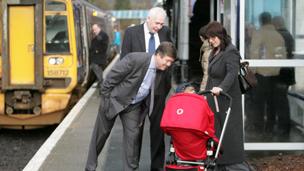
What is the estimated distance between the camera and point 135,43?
7.17 m

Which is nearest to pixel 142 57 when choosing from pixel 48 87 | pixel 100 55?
pixel 48 87

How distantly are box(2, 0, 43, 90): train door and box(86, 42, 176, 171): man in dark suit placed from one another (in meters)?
5.28

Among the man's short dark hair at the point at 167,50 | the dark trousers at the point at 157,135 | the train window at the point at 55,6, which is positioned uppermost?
the train window at the point at 55,6

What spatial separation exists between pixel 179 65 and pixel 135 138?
10241 mm

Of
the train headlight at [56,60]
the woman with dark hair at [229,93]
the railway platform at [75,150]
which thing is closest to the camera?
the woman with dark hair at [229,93]

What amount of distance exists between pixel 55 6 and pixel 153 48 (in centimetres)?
525

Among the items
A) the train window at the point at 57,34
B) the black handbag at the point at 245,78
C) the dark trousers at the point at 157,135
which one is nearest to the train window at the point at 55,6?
the train window at the point at 57,34

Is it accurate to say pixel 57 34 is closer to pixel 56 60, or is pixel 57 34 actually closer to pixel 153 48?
pixel 56 60

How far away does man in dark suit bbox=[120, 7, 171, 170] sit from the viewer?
21.9 feet

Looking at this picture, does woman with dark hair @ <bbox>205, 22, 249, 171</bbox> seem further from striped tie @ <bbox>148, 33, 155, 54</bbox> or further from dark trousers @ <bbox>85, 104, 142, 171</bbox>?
striped tie @ <bbox>148, 33, 155, 54</bbox>

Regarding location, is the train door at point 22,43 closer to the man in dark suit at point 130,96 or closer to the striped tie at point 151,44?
the striped tie at point 151,44

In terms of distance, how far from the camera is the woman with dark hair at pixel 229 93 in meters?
6.17

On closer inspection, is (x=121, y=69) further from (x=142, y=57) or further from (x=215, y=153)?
(x=215, y=153)

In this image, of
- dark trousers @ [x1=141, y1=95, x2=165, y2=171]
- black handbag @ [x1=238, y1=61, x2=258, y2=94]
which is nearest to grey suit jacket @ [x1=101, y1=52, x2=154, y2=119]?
dark trousers @ [x1=141, y1=95, x2=165, y2=171]
